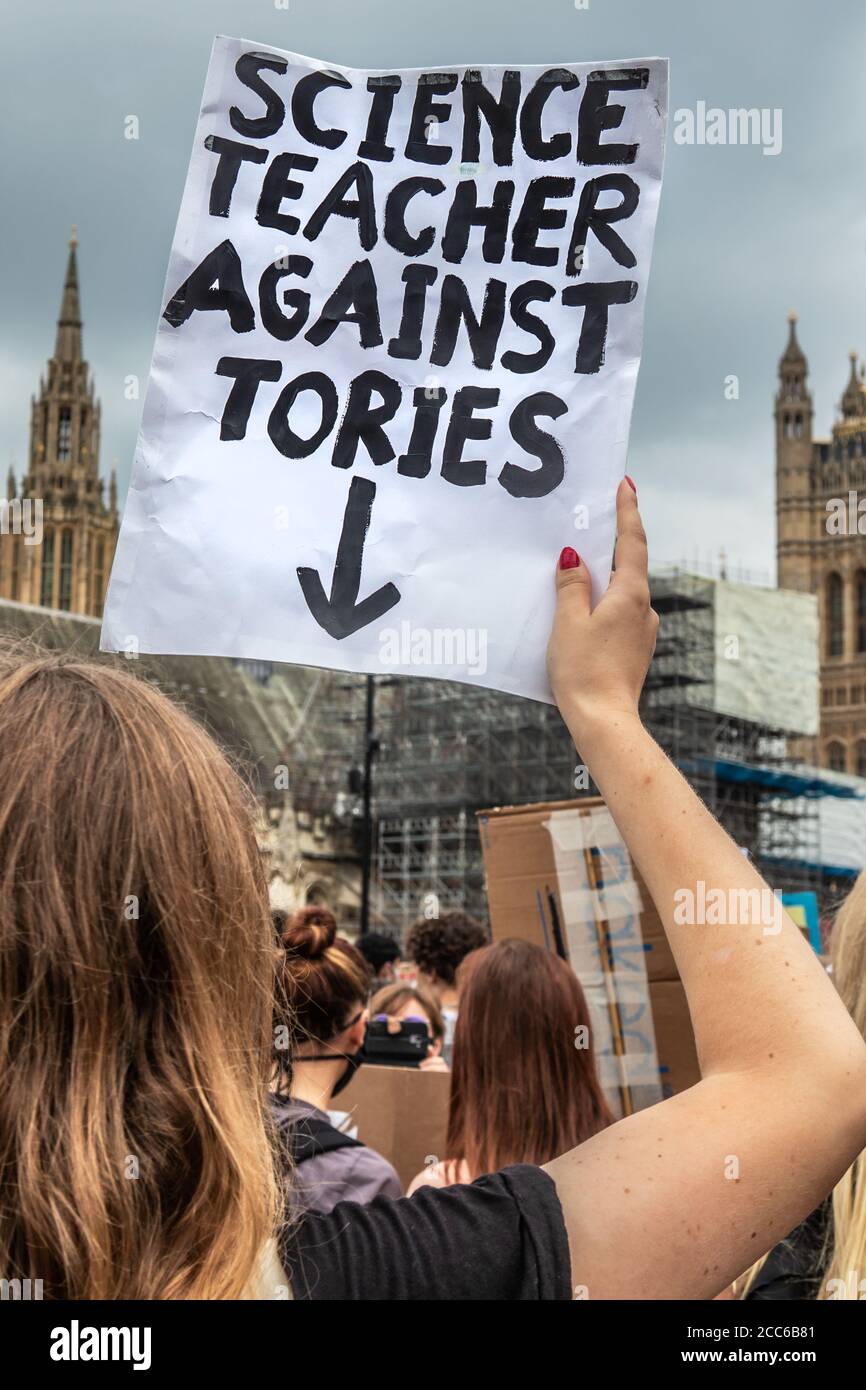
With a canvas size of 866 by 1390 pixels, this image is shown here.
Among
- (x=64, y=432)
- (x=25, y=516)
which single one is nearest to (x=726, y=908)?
(x=25, y=516)

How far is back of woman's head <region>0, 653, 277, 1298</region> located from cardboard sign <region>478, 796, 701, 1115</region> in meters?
1.86

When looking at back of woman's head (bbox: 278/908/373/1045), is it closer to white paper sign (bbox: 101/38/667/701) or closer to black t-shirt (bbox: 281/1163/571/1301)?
white paper sign (bbox: 101/38/667/701)

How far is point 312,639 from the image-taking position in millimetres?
1654

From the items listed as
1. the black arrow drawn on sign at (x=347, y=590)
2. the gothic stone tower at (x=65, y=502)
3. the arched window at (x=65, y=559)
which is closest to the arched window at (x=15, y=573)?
the gothic stone tower at (x=65, y=502)

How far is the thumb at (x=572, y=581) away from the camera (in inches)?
58.2

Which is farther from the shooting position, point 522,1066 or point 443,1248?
point 522,1066

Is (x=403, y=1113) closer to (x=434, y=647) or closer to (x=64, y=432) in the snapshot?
(x=434, y=647)

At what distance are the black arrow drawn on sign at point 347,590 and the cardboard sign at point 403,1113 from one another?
7.28ft

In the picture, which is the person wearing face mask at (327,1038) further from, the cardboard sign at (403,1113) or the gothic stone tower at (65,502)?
the gothic stone tower at (65,502)

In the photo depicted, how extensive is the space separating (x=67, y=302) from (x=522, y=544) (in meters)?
66.5

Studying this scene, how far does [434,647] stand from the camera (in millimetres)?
1621

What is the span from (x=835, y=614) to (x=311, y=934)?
217 ft

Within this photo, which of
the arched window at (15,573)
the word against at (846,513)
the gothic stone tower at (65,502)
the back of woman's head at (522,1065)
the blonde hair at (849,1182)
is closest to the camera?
the blonde hair at (849,1182)
